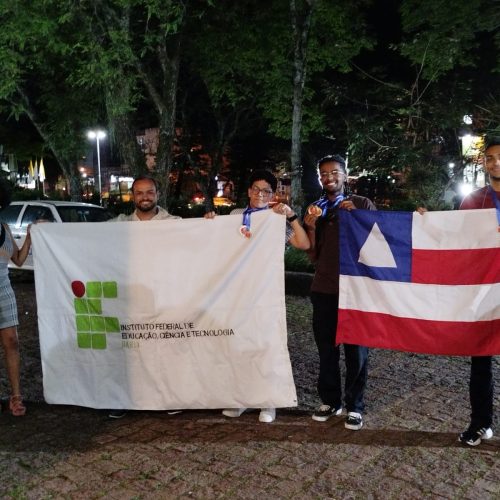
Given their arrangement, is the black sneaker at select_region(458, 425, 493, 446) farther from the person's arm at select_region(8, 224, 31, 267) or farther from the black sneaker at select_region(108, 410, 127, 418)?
the person's arm at select_region(8, 224, 31, 267)

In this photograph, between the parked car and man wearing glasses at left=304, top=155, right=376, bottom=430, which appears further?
the parked car

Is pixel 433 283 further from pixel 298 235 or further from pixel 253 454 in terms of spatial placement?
pixel 253 454

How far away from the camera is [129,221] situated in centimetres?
462

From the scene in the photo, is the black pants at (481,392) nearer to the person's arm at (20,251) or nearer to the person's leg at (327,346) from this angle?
the person's leg at (327,346)

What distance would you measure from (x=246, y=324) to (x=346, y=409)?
105 centimetres

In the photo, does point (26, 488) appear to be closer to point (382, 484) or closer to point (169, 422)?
point (169, 422)

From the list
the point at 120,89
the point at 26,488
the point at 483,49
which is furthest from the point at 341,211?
the point at 483,49

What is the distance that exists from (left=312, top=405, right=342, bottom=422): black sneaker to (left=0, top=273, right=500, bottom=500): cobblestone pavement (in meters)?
0.05

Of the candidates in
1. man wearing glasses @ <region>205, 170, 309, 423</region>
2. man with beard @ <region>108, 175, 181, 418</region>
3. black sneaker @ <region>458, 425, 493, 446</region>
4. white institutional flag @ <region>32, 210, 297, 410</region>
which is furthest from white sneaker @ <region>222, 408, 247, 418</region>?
black sneaker @ <region>458, 425, 493, 446</region>

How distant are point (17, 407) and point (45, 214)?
816 centimetres

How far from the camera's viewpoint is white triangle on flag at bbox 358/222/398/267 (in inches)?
171

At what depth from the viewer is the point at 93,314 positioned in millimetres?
4633

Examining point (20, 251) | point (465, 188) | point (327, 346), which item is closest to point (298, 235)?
point (327, 346)

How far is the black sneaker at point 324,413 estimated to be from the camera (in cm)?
444
